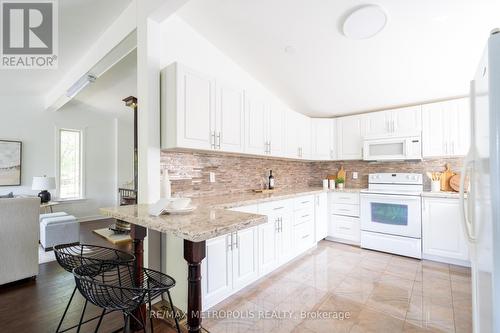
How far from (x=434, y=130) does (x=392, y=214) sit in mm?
1319

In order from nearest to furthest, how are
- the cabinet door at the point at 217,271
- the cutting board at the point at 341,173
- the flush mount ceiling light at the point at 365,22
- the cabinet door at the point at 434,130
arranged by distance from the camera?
the cabinet door at the point at 217,271, the flush mount ceiling light at the point at 365,22, the cabinet door at the point at 434,130, the cutting board at the point at 341,173

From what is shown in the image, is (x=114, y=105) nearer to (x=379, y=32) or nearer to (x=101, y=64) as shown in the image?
(x=101, y=64)

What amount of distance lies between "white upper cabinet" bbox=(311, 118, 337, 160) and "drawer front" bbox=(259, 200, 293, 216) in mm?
1508

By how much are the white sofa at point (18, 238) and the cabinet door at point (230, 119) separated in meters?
2.14

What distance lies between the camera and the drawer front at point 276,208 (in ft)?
8.15

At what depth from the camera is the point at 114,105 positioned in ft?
17.8

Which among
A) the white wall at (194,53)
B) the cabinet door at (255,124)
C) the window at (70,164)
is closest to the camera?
the white wall at (194,53)

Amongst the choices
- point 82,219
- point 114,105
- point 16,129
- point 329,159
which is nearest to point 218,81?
point 329,159

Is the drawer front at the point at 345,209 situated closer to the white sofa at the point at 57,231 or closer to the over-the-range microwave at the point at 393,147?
the over-the-range microwave at the point at 393,147

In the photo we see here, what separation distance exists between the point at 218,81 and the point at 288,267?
2.31 metres

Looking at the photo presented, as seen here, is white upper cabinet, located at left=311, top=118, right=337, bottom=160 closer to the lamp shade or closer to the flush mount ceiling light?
the flush mount ceiling light

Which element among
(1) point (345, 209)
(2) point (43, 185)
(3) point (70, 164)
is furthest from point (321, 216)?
(3) point (70, 164)

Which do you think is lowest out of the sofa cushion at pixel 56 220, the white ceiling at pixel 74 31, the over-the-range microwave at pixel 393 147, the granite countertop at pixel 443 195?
the sofa cushion at pixel 56 220

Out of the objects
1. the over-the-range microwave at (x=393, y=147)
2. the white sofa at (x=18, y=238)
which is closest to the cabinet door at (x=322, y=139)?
the over-the-range microwave at (x=393, y=147)
